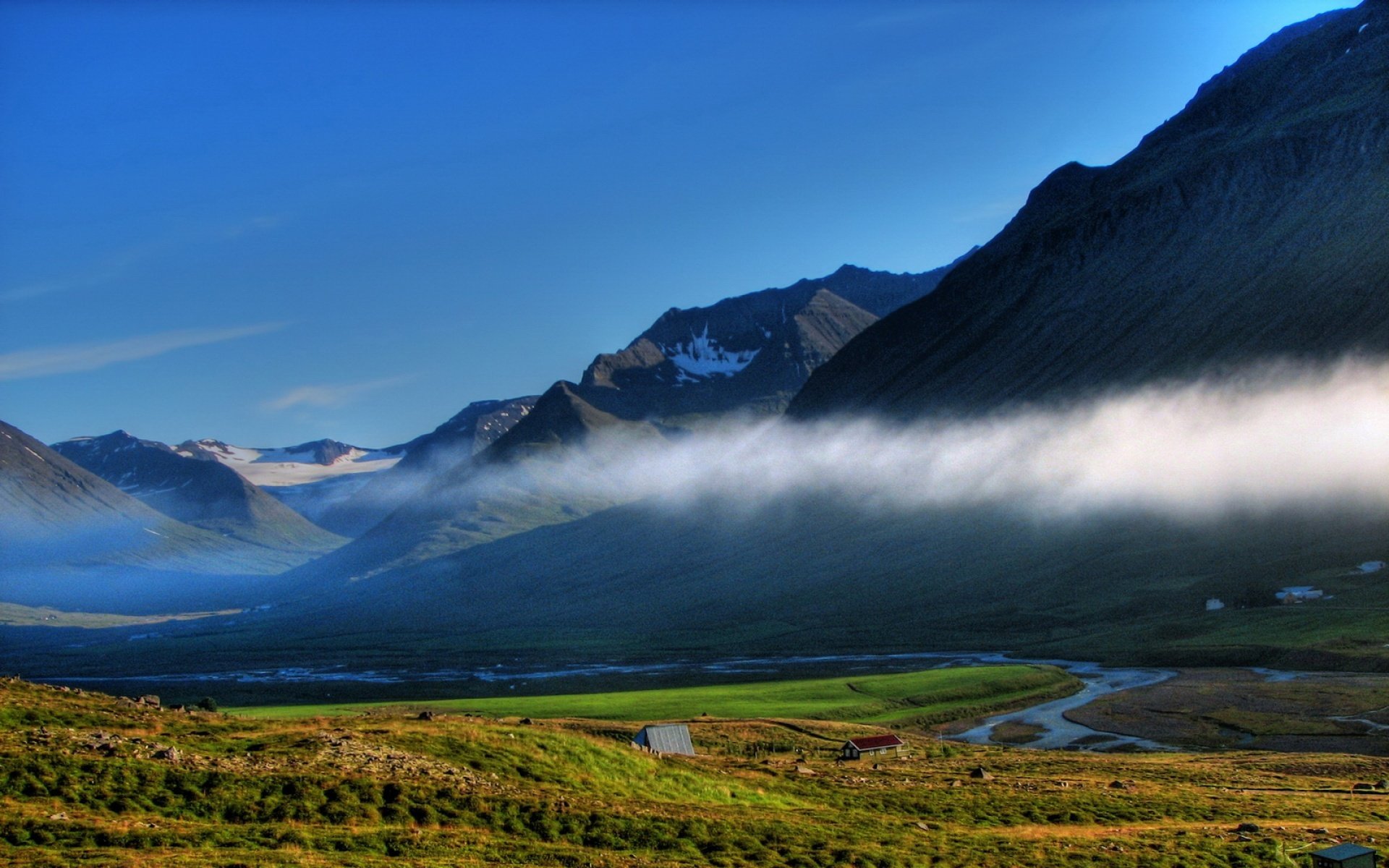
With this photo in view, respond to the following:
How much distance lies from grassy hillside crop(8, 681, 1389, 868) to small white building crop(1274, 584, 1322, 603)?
120 m

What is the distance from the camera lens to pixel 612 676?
16212 cm

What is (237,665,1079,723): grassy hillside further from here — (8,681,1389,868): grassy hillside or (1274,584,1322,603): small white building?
(1274,584,1322,603): small white building

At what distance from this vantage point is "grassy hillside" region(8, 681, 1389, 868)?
29.8 metres

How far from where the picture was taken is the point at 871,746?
7144 cm

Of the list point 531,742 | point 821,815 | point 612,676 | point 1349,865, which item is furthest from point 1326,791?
point 612,676

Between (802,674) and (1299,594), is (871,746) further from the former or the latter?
(1299,594)

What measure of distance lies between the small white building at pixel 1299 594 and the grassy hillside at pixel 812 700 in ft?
169

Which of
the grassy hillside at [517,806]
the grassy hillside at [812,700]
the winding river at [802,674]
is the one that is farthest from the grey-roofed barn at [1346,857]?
the grassy hillside at [812,700]

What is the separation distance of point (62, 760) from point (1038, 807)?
38199mm

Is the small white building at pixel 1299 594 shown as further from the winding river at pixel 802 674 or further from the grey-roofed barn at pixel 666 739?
the grey-roofed barn at pixel 666 739

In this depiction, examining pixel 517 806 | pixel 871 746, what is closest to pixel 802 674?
pixel 871 746

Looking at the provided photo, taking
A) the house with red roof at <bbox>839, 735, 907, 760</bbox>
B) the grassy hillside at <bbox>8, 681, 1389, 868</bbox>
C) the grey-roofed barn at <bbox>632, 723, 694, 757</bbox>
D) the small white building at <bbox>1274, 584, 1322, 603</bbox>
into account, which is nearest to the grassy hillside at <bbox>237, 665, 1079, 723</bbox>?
the house with red roof at <bbox>839, 735, 907, 760</bbox>

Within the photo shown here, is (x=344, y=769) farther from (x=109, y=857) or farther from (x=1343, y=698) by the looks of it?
(x=1343, y=698)

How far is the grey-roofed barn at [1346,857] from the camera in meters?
34.6
